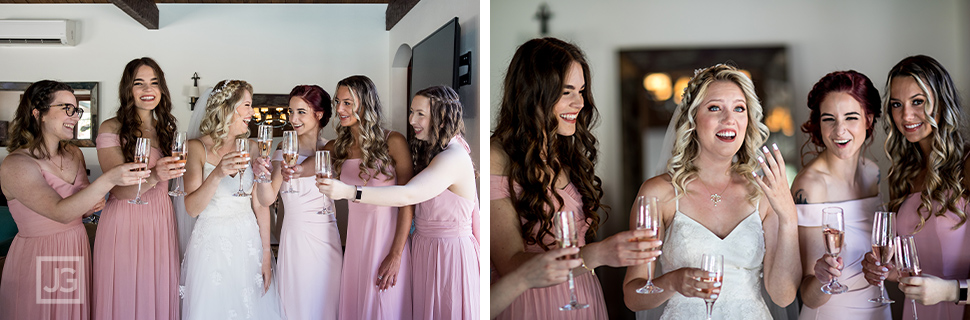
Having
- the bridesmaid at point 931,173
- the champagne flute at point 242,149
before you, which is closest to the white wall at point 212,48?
the champagne flute at point 242,149

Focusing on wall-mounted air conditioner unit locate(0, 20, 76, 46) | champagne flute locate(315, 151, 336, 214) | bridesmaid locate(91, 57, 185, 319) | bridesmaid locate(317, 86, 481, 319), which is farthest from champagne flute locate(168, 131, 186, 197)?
bridesmaid locate(317, 86, 481, 319)

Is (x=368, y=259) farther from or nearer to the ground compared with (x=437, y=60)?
nearer to the ground

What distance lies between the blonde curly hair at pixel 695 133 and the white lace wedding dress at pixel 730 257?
13 cm

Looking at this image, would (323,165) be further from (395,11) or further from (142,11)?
(142,11)

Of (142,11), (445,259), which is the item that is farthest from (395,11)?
(445,259)

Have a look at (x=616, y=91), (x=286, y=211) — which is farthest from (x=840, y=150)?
(x=286, y=211)

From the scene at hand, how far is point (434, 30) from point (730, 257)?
5.37ft

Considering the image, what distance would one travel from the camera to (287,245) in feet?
8.39

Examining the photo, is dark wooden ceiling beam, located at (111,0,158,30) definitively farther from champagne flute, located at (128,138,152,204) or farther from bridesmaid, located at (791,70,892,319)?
bridesmaid, located at (791,70,892,319)

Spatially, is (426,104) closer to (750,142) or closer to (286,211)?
(286,211)

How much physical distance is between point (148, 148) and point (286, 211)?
55 cm

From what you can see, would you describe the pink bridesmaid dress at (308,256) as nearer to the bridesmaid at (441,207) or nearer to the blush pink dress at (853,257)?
the bridesmaid at (441,207)

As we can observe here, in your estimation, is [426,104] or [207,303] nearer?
[207,303]

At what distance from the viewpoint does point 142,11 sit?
254cm
